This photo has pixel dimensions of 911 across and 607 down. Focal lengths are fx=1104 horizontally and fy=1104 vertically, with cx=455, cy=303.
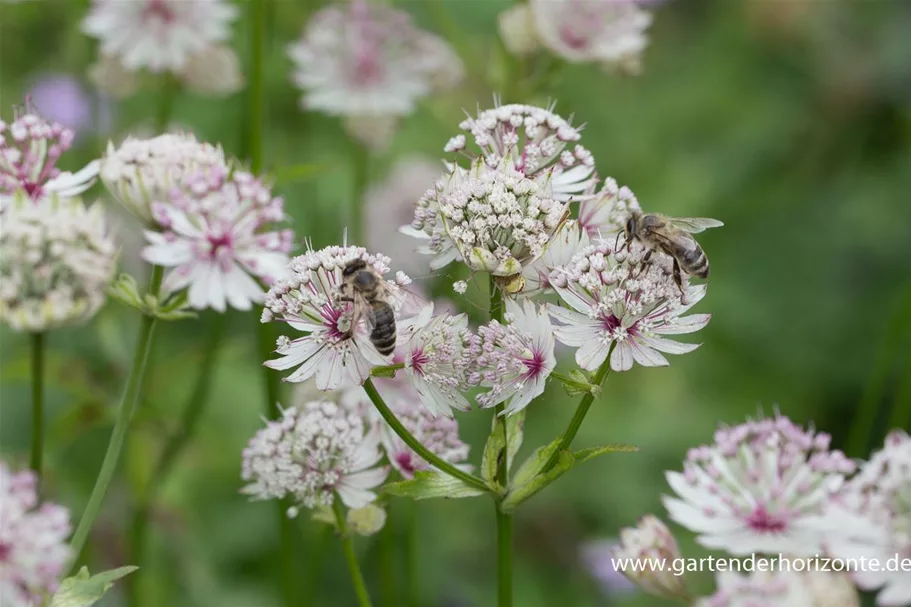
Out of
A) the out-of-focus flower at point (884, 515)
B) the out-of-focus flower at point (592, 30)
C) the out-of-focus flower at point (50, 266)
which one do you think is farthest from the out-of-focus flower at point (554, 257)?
the out-of-focus flower at point (592, 30)

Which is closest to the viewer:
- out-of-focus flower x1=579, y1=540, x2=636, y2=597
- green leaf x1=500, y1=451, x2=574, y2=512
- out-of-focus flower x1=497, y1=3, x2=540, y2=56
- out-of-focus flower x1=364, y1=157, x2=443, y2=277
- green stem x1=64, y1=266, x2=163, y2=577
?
green leaf x1=500, y1=451, x2=574, y2=512

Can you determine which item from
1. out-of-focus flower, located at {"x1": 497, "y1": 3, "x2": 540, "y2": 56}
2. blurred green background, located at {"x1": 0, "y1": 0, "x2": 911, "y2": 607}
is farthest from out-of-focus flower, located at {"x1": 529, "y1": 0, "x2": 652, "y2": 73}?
blurred green background, located at {"x1": 0, "y1": 0, "x2": 911, "y2": 607}

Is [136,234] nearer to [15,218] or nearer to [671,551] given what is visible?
[15,218]

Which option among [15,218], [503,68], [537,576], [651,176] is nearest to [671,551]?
[15,218]

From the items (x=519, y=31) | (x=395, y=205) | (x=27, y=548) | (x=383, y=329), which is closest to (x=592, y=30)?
(x=519, y=31)

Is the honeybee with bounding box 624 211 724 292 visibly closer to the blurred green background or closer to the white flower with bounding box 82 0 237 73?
the blurred green background
